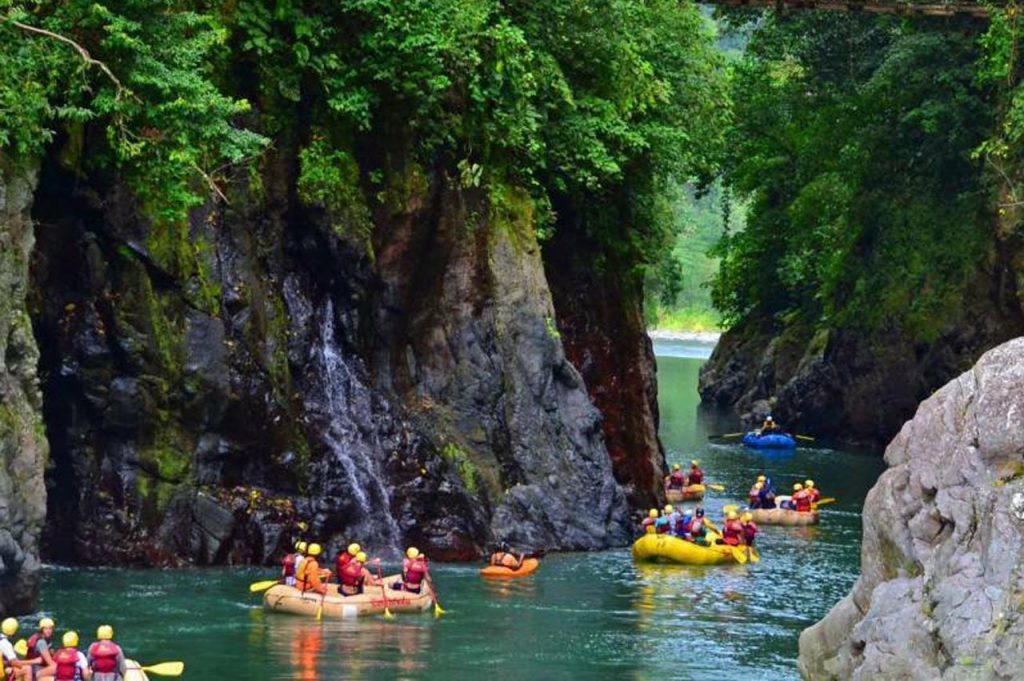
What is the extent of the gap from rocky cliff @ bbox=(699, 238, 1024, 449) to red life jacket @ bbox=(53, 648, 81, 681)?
32587mm

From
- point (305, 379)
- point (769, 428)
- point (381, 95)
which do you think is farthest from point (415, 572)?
point (769, 428)

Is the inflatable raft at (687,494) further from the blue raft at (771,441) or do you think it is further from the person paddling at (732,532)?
the blue raft at (771,441)

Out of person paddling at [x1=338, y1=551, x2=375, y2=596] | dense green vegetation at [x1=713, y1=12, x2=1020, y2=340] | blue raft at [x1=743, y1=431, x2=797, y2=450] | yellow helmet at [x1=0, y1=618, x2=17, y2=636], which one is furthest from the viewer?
blue raft at [x1=743, y1=431, x2=797, y2=450]

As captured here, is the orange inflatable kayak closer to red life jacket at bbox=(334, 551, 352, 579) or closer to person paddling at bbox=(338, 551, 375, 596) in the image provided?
red life jacket at bbox=(334, 551, 352, 579)

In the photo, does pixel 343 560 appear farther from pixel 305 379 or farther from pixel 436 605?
pixel 305 379

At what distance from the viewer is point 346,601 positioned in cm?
3150

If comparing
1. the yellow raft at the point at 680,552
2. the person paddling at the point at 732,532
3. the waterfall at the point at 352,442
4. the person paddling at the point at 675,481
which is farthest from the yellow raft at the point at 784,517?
the waterfall at the point at 352,442

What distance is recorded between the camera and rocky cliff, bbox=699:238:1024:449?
177ft

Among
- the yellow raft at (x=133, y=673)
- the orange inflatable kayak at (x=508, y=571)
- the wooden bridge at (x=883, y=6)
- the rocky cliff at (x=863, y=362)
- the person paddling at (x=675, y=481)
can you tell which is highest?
the wooden bridge at (x=883, y=6)

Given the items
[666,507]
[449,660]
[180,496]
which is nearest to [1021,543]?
[449,660]

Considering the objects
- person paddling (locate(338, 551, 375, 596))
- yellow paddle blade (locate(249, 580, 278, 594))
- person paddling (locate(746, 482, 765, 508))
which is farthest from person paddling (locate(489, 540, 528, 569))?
person paddling (locate(746, 482, 765, 508))

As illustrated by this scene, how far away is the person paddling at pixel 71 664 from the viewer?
25.0 metres

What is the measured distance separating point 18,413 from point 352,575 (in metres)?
5.66

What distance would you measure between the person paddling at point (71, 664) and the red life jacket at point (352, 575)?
695cm
